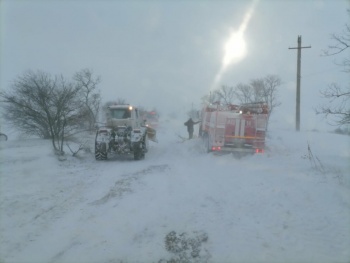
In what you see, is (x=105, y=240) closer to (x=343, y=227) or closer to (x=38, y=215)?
(x=38, y=215)

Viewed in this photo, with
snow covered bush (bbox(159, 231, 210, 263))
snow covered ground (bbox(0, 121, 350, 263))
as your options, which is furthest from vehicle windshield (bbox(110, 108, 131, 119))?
snow covered bush (bbox(159, 231, 210, 263))

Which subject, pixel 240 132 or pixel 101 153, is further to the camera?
pixel 101 153

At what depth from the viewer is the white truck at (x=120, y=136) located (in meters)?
15.3

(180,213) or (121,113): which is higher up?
(121,113)

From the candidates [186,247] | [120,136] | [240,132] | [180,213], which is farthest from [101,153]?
[186,247]

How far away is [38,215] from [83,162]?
7390 mm

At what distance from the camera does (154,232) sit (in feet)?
20.4

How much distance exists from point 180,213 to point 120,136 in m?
9.22

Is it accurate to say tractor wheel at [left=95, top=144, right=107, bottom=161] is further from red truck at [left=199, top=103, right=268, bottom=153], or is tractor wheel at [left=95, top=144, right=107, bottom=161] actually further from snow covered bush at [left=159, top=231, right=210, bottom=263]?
snow covered bush at [left=159, top=231, right=210, bottom=263]

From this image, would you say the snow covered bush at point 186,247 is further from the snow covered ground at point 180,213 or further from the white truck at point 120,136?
the white truck at point 120,136

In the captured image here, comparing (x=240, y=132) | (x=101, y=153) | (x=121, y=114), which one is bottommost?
(x=101, y=153)

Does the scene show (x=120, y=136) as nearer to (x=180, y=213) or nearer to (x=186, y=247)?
(x=180, y=213)

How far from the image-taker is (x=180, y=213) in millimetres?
7035

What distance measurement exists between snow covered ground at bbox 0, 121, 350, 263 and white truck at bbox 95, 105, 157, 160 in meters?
3.64
